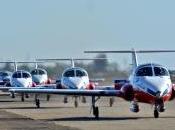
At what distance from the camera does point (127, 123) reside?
96.5ft

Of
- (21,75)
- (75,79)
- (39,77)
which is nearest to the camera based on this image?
(75,79)

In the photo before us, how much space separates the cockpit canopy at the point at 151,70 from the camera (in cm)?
3284

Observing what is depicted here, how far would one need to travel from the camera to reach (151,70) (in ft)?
108

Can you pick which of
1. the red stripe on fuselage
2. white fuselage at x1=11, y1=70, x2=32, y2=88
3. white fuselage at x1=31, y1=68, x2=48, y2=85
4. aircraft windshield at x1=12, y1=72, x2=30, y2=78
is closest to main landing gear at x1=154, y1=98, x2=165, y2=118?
the red stripe on fuselage

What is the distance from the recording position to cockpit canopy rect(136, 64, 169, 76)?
32.8m

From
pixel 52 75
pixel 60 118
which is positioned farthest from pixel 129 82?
pixel 52 75

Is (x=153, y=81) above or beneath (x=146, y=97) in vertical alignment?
above

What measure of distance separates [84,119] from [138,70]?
3.16m

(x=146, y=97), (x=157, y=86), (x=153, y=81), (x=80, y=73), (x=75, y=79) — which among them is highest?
(x=80, y=73)

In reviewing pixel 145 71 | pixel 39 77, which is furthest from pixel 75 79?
pixel 39 77

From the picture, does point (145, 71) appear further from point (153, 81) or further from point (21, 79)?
point (21, 79)

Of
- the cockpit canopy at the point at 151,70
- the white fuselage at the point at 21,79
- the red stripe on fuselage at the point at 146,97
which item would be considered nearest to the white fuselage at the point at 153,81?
the cockpit canopy at the point at 151,70

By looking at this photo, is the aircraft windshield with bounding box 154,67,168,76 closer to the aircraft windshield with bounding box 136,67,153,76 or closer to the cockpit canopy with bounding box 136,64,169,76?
the cockpit canopy with bounding box 136,64,169,76

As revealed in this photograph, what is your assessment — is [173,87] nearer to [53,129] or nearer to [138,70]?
[138,70]
